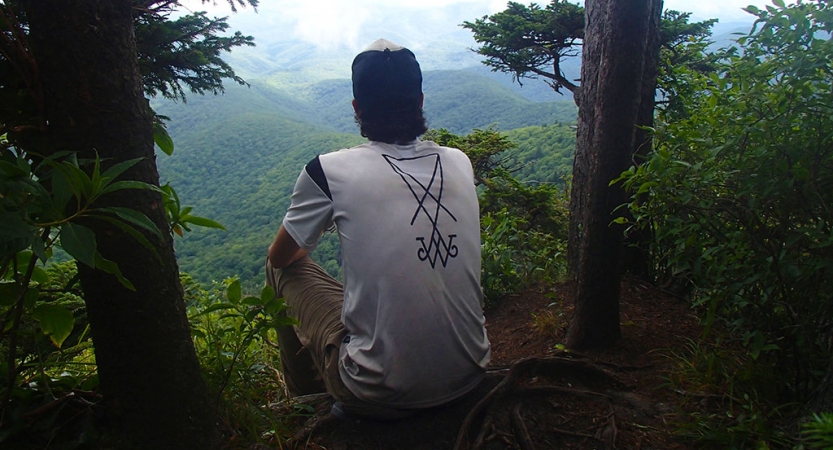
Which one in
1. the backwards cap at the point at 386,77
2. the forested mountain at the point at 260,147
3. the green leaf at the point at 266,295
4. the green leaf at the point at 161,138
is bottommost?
the forested mountain at the point at 260,147

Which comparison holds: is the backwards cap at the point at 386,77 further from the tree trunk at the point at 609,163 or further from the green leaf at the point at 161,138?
the tree trunk at the point at 609,163

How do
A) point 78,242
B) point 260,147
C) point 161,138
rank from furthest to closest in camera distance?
point 260,147, point 161,138, point 78,242

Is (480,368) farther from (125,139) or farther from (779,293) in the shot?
(125,139)

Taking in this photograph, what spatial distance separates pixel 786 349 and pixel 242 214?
40.4m

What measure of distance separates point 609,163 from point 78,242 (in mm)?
2088

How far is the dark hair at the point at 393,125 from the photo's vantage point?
1943mm

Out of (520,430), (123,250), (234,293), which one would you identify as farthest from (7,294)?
(520,430)

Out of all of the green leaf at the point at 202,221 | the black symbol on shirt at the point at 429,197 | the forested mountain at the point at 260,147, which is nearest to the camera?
the green leaf at the point at 202,221

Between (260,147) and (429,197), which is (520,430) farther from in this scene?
(260,147)

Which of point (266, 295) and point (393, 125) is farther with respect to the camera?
point (393, 125)

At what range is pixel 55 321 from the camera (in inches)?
52.0

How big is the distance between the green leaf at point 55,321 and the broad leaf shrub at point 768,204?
1.81 meters

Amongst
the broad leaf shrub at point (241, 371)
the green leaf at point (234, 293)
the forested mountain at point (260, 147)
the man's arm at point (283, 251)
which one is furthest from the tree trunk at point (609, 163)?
the forested mountain at point (260, 147)

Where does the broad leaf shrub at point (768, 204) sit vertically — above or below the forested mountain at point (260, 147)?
above
